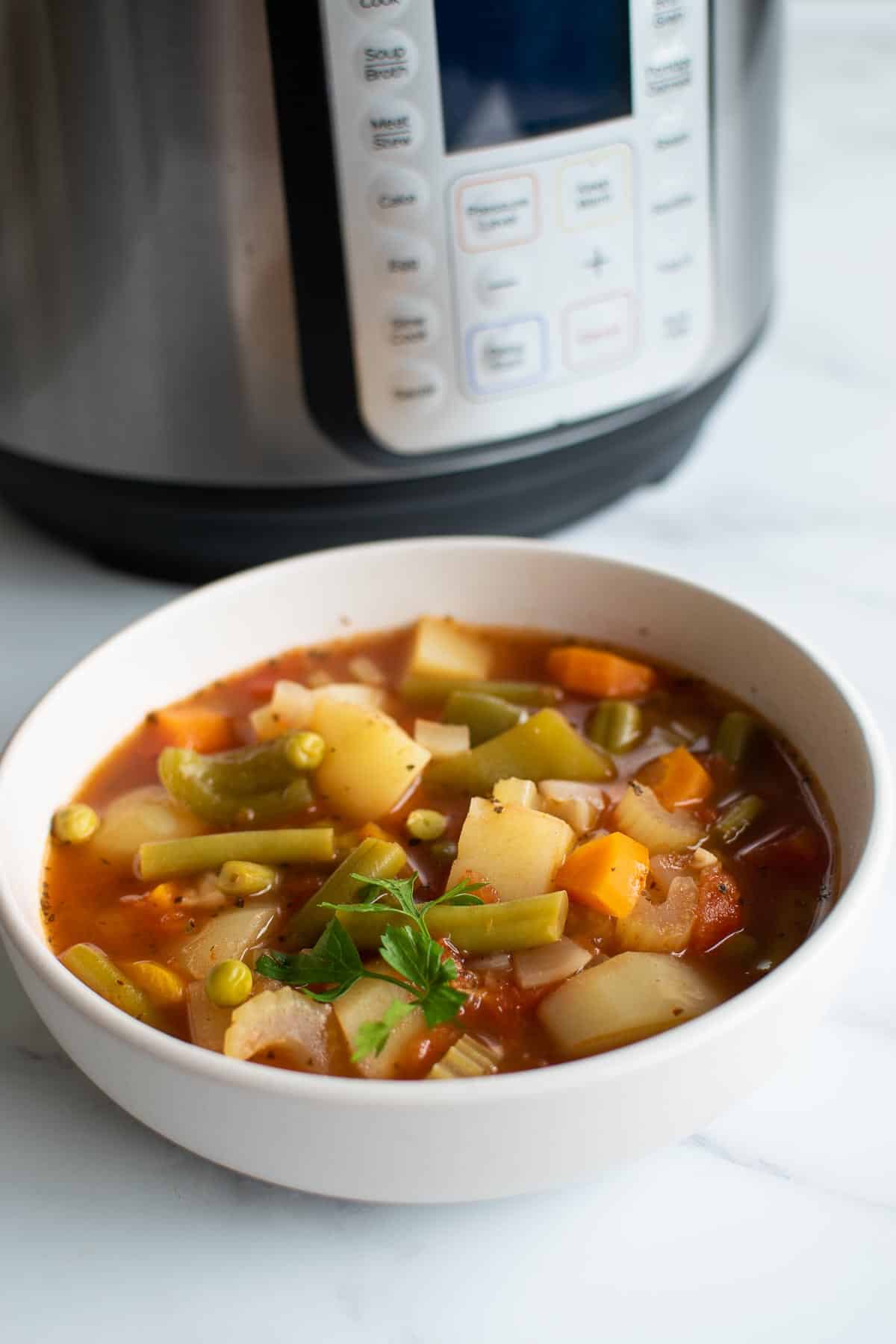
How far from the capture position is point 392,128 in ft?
4.10

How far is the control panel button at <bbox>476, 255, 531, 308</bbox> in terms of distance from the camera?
1.34 meters

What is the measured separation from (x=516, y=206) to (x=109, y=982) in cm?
75

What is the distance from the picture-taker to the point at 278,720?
1.29m

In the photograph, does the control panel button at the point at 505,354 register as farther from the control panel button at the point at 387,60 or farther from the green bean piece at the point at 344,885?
the green bean piece at the point at 344,885

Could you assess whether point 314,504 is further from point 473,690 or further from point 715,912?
point 715,912

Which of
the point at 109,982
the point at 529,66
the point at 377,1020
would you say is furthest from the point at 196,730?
the point at 529,66

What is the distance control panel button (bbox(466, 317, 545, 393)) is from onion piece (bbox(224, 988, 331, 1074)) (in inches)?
25.5

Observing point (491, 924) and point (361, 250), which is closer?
point (491, 924)

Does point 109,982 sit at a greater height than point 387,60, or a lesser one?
lesser

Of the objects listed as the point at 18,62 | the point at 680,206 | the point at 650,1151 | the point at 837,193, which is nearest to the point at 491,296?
the point at 680,206

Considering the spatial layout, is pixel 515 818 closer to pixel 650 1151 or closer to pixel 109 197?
pixel 650 1151

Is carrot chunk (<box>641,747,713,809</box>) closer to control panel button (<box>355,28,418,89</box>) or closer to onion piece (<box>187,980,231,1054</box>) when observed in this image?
onion piece (<box>187,980,231,1054</box>)

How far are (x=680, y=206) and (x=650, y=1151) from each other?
0.89 meters

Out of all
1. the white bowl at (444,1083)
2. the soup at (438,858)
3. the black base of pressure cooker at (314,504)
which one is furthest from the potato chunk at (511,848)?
the black base of pressure cooker at (314,504)
